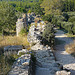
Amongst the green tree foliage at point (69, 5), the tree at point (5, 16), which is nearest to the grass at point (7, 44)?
the tree at point (5, 16)

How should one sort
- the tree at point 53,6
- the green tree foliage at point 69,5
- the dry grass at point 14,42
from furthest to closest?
the green tree foliage at point 69,5 → the tree at point 53,6 → the dry grass at point 14,42

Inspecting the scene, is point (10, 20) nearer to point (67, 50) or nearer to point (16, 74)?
point (67, 50)

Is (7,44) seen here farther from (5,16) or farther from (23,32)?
(5,16)

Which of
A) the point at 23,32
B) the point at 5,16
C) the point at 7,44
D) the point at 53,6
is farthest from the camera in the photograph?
the point at 53,6

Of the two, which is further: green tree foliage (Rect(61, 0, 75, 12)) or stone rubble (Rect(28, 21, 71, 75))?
green tree foliage (Rect(61, 0, 75, 12))

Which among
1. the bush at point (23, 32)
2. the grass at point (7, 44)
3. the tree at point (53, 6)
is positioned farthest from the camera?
the tree at point (53, 6)

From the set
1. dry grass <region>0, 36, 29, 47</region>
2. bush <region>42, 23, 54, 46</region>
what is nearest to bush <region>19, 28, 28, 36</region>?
dry grass <region>0, 36, 29, 47</region>

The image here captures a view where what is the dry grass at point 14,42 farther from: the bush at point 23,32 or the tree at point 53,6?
the tree at point 53,6

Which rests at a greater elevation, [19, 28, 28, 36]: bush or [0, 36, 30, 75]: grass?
[19, 28, 28, 36]: bush

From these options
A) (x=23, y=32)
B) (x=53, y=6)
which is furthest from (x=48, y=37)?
(x=53, y=6)

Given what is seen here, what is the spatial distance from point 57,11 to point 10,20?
570 inches

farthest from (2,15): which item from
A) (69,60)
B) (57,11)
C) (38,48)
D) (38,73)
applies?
(57,11)

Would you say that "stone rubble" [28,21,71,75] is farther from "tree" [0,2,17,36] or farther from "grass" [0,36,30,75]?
"tree" [0,2,17,36]

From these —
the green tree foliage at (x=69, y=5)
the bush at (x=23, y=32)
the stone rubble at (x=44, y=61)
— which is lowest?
the stone rubble at (x=44, y=61)
